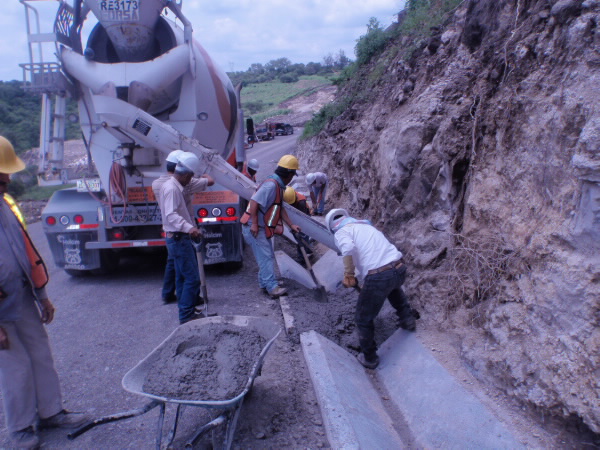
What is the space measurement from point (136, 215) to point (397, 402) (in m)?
4.33

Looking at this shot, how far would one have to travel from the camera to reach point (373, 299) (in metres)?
3.95

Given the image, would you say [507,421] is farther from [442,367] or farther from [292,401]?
[292,401]

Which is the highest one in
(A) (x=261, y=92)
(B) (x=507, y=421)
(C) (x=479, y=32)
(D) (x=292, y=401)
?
(A) (x=261, y=92)

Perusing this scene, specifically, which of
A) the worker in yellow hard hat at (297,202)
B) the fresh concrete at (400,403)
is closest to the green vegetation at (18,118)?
the worker in yellow hard hat at (297,202)

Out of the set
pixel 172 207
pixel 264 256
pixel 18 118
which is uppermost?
pixel 18 118

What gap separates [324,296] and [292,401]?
2530 mm

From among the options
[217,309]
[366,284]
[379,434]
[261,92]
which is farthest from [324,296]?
[261,92]

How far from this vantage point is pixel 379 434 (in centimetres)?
305

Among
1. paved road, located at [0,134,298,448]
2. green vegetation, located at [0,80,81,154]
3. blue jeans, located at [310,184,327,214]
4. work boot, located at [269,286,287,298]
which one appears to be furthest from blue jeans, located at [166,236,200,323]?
green vegetation, located at [0,80,81,154]

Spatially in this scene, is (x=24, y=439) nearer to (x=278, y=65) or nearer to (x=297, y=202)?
(x=297, y=202)

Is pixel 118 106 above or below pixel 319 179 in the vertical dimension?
above

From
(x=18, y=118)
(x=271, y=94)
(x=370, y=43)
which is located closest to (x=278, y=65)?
(x=271, y=94)

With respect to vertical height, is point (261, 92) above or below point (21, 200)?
above

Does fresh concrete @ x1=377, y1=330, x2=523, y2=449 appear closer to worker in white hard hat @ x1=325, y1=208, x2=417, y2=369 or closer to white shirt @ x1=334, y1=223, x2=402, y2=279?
worker in white hard hat @ x1=325, y1=208, x2=417, y2=369
